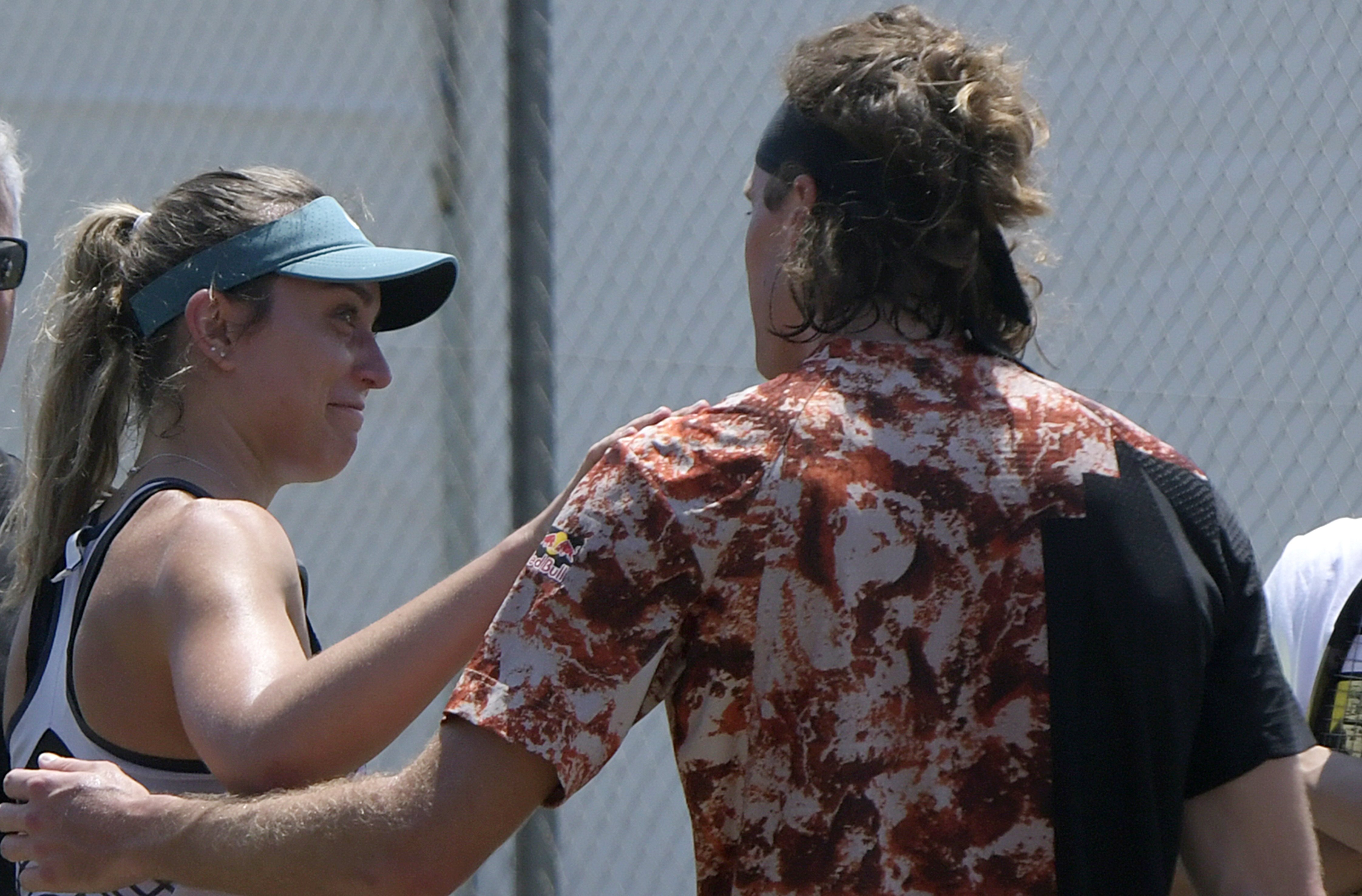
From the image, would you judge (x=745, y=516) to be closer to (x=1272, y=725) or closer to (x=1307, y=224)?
(x=1272, y=725)

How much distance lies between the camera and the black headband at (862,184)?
4.92ft

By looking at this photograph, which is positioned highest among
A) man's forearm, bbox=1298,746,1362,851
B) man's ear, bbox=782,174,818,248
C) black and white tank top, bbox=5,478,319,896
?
man's ear, bbox=782,174,818,248

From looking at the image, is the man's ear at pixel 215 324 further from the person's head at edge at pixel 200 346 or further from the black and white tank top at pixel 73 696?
the black and white tank top at pixel 73 696

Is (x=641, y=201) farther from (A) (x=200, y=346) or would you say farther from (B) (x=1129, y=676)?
(B) (x=1129, y=676)

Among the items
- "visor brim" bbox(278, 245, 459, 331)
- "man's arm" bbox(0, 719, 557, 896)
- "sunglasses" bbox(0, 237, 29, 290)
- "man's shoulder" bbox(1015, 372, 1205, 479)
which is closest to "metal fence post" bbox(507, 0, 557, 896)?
"visor brim" bbox(278, 245, 459, 331)

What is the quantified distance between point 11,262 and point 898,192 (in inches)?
64.6

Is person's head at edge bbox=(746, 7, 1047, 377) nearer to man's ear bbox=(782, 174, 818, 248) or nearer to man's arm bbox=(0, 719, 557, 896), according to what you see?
man's ear bbox=(782, 174, 818, 248)

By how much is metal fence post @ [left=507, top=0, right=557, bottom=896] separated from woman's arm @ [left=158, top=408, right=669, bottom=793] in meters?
1.71

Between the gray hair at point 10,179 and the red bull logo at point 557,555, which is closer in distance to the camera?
the red bull logo at point 557,555

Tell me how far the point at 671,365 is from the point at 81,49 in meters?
1.69

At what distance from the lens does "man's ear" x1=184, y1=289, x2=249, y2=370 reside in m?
1.99

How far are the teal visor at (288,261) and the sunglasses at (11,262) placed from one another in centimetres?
62

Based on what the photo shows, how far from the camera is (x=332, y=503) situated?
3.80 m

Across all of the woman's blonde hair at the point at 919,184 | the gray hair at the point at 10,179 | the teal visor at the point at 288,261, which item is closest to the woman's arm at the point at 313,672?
the woman's blonde hair at the point at 919,184
